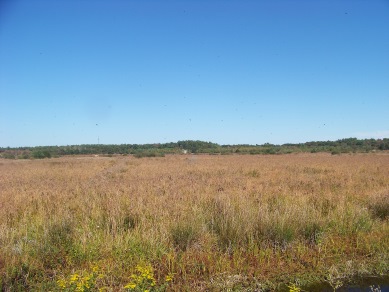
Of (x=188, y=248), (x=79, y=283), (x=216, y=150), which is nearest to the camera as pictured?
(x=79, y=283)

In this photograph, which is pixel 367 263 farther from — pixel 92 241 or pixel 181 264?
pixel 92 241

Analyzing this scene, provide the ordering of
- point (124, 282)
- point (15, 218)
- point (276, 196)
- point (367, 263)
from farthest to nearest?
1. point (276, 196)
2. point (15, 218)
3. point (367, 263)
4. point (124, 282)

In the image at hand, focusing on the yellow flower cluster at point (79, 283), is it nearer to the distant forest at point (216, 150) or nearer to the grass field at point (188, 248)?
the grass field at point (188, 248)

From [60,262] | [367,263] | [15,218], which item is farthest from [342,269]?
[15,218]

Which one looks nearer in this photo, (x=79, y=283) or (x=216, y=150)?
(x=79, y=283)

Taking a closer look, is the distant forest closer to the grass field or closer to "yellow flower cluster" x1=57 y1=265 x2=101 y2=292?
the grass field

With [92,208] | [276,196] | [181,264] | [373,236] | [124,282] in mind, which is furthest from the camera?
[276,196]

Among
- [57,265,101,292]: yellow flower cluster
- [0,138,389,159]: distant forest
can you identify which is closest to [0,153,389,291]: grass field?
[57,265,101,292]: yellow flower cluster

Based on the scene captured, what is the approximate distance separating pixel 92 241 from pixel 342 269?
4.77m

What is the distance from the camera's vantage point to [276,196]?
28.0 feet

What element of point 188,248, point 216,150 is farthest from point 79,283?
point 216,150

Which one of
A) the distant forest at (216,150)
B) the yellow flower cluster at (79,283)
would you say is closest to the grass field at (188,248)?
the yellow flower cluster at (79,283)

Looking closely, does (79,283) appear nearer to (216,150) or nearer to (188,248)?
(188,248)

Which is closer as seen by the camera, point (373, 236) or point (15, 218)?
point (373, 236)
